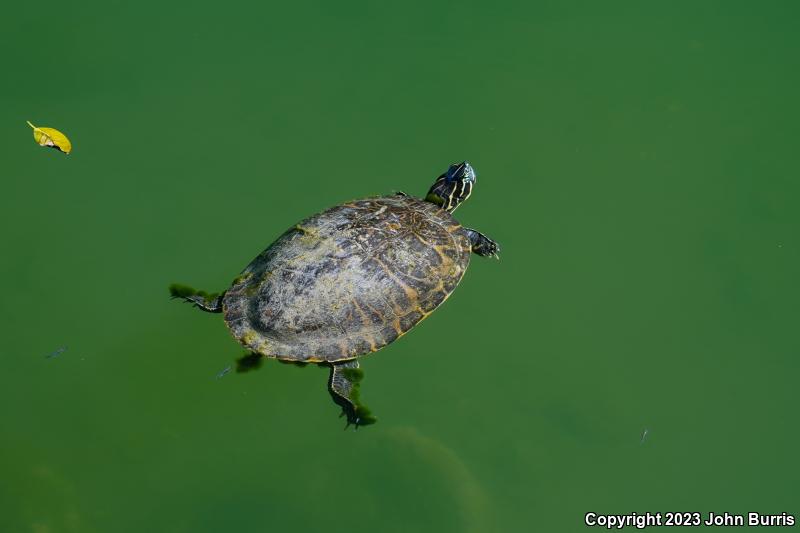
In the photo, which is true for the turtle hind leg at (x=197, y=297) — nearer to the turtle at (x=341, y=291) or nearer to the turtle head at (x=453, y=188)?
the turtle at (x=341, y=291)

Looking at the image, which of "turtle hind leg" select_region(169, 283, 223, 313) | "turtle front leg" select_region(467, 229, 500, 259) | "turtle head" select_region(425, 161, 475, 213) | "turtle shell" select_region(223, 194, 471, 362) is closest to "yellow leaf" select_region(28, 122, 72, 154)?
"turtle hind leg" select_region(169, 283, 223, 313)

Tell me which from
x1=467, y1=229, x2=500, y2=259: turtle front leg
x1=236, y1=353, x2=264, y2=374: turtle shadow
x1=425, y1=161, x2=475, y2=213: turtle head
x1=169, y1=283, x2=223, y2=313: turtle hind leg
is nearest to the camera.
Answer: x1=236, y1=353, x2=264, y2=374: turtle shadow

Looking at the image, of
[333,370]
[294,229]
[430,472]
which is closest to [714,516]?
[430,472]

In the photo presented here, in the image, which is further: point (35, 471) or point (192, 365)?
point (192, 365)

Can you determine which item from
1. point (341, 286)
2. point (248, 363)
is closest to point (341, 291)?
point (341, 286)

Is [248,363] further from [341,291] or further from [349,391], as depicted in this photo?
[341,291]

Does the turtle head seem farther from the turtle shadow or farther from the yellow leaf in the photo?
the yellow leaf

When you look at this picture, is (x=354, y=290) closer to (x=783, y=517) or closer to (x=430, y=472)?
(x=430, y=472)
